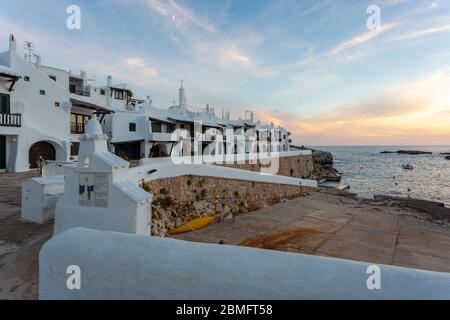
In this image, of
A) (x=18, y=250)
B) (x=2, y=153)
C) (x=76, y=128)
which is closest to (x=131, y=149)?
(x=76, y=128)

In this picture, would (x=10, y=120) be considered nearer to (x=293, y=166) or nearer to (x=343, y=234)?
(x=343, y=234)

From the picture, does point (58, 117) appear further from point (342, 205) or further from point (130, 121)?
point (342, 205)

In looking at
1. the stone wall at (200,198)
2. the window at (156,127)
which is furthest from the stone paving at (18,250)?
the window at (156,127)

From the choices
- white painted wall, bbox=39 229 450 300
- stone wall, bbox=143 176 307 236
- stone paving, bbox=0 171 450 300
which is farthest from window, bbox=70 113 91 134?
Answer: white painted wall, bbox=39 229 450 300

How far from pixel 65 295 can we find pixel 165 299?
67.2 inches

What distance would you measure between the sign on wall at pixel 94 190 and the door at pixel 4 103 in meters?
18.3

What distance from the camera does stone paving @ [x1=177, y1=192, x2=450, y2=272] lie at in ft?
30.9

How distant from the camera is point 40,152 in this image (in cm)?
2323

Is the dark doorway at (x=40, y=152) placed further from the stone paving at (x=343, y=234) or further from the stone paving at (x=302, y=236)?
the stone paving at (x=343, y=234)

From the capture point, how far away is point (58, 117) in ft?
80.4

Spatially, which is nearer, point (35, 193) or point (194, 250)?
point (194, 250)

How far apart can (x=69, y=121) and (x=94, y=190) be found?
69.2ft

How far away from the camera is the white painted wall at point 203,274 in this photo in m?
2.99
